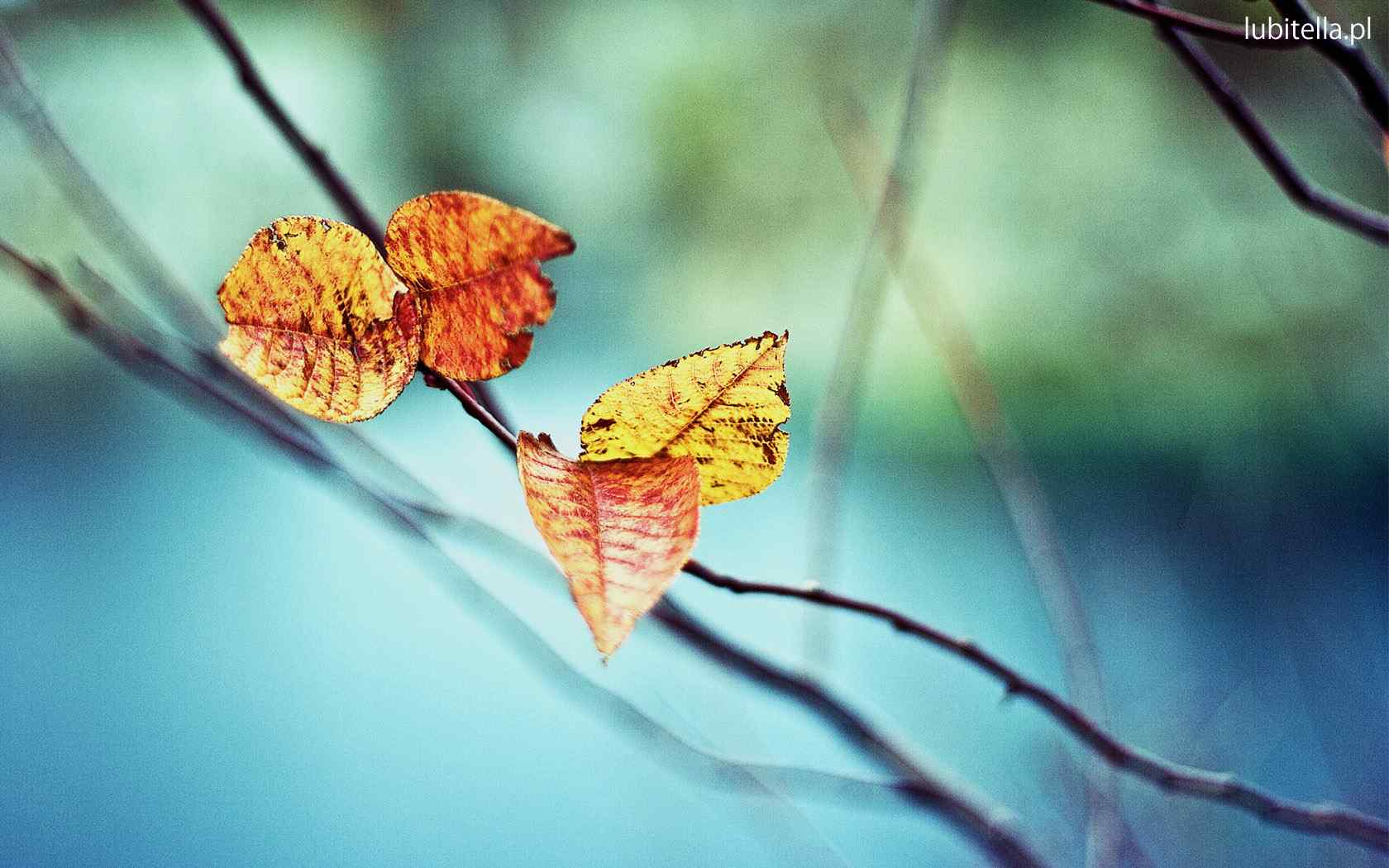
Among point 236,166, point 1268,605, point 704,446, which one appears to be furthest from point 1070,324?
point 704,446

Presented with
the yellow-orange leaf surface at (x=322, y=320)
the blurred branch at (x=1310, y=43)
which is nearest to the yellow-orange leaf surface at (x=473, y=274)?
the yellow-orange leaf surface at (x=322, y=320)

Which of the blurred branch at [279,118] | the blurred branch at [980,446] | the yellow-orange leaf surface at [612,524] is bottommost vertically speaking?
the yellow-orange leaf surface at [612,524]

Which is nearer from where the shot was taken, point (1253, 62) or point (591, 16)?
point (1253, 62)

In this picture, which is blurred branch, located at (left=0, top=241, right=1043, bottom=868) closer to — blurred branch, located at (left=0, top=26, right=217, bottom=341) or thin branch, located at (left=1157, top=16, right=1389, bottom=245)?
blurred branch, located at (left=0, top=26, right=217, bottom=341)

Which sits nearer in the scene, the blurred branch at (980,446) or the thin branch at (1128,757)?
the thin branch at (1128,757)

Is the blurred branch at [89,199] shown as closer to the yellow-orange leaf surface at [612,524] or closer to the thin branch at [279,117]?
the thin branch at [279,117]

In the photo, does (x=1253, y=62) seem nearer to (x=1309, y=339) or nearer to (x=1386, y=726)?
(x=1309, y=339)

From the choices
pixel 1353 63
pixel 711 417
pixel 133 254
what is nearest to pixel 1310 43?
pixel 1353 63
